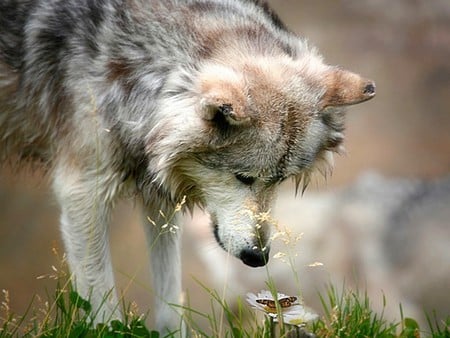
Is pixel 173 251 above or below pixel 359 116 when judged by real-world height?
below

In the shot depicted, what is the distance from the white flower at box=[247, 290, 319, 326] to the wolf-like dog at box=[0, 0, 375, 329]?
1.61 feet

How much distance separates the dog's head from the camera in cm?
346

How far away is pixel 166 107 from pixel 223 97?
1.29 feet

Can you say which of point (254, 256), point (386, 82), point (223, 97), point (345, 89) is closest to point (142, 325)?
point (254, 256)

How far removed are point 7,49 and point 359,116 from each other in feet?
10.4

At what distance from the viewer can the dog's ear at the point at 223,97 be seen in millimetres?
3238

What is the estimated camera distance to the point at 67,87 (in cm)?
A: 382

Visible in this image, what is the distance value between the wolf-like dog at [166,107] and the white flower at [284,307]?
49cm

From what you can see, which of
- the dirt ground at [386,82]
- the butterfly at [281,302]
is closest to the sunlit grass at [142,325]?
the butterfly at [281,302]

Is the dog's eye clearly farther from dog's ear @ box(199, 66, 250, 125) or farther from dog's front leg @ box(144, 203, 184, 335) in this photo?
dog's front leg @ box(144, 203, 184, 335)

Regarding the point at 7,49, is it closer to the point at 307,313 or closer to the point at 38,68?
the point at 38,68

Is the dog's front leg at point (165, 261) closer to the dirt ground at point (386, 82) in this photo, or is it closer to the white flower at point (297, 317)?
the white flower at point (297, 317)

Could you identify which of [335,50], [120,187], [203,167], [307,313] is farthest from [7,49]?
[335,50]

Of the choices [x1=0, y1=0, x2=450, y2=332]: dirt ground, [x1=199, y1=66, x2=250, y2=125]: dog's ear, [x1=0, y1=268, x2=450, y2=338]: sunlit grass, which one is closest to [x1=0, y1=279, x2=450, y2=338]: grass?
[x1=0, y1=268, x2=450, y2=338]: sunlit grass
